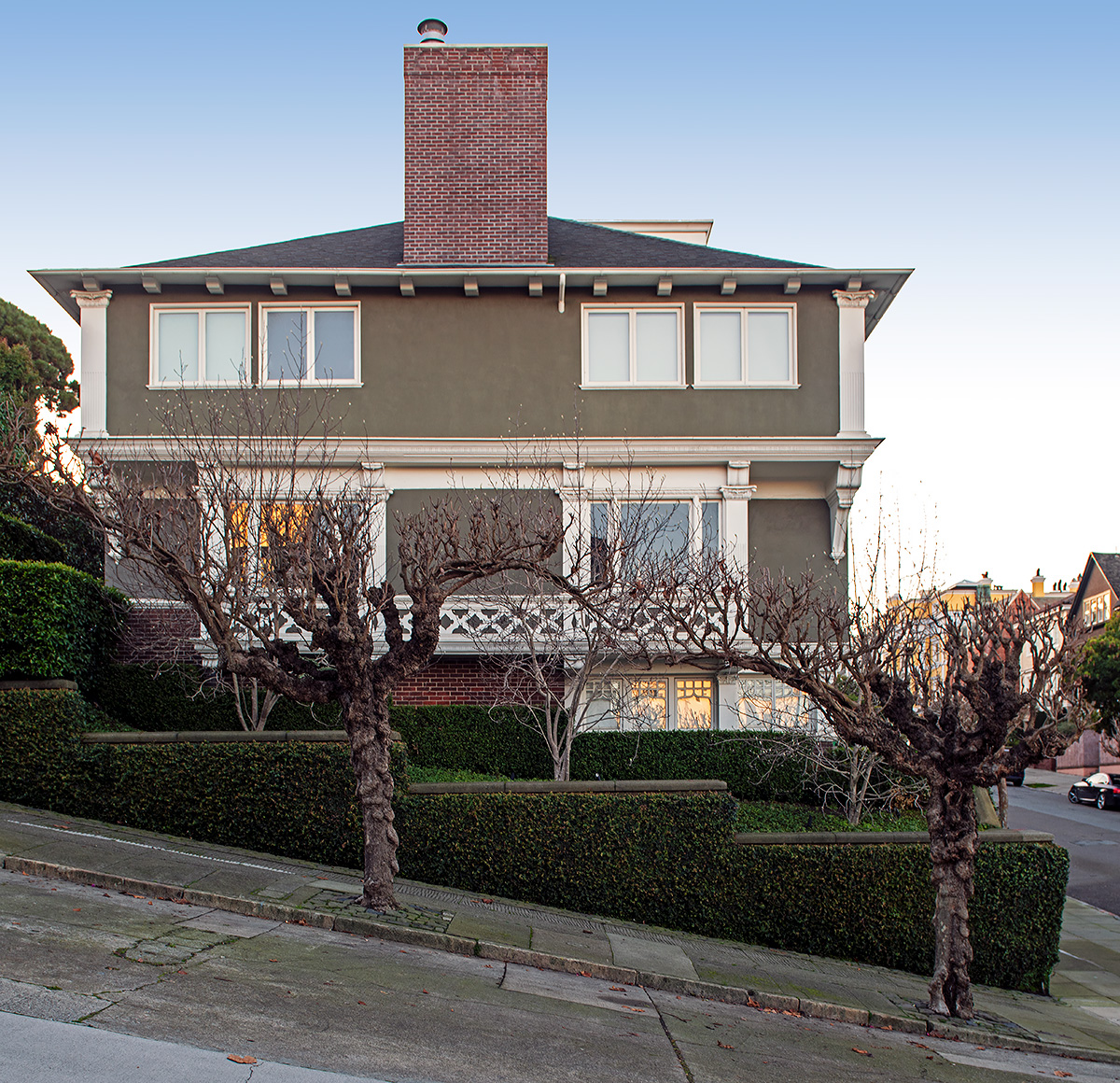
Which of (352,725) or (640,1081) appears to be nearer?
(640,1081)

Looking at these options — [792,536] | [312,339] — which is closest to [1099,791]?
[792,536]

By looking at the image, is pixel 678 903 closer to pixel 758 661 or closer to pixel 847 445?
pixel 758 661

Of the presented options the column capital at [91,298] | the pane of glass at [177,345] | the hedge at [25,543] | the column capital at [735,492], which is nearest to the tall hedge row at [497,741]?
the hedge at [25,543]

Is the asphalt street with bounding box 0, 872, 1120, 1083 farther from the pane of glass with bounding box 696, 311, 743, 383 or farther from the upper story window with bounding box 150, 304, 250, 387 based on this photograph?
the pane of glass with bounding box 696, 311, 743, 383

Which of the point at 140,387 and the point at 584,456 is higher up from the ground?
the point at 140,387

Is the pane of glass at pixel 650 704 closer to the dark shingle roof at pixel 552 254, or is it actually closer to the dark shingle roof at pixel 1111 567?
the dark shingle roof at pixel 552 254

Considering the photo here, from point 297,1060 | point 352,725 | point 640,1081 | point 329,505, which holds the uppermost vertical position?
point 329,505

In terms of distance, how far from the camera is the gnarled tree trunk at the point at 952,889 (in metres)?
9.93

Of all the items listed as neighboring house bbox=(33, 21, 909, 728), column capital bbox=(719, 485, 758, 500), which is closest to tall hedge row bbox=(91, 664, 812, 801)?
neighboring house bbox=(33, 21, 909, 728)

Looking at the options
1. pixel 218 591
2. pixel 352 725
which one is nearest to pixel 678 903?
pixel 352 725

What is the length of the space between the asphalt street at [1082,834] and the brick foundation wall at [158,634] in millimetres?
17217

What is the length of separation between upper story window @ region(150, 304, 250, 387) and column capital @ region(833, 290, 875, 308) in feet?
35.5

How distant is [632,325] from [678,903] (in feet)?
34.7

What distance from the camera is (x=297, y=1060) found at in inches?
237
